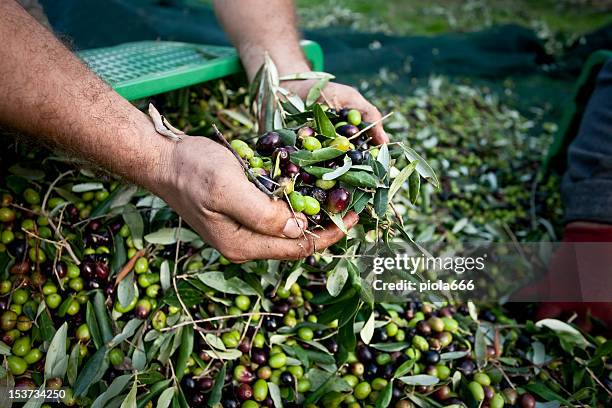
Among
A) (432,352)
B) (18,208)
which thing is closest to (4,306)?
(18,208)

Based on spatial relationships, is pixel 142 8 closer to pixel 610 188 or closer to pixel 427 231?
pixel 427 231

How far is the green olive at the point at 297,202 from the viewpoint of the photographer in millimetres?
1419

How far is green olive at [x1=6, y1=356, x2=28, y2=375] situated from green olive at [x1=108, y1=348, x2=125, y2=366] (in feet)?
0.88

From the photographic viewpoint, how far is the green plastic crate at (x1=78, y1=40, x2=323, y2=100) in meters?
2.07

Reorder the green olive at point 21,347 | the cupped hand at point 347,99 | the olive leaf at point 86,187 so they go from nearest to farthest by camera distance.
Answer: the green olive at point 21,347
the cupped hand at point 347,99
the olive leaf at point 86,187

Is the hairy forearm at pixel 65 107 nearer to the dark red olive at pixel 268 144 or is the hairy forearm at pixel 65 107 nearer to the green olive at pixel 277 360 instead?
the dark red olive at pixel 268 144

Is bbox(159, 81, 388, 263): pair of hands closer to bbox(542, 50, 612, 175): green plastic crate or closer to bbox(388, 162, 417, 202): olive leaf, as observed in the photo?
bbox(388, 162, 417, 202): olive leaf

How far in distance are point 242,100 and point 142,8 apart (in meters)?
1.87

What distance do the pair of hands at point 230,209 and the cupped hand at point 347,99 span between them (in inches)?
15.0

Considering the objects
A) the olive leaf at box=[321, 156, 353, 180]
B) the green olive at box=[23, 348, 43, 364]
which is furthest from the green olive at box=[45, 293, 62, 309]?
the olive leaf at box=[321, 156, 353, 180]

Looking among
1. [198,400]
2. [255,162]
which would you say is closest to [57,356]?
[198,400]

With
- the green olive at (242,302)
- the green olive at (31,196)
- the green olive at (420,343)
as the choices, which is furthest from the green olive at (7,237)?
the green olive at (420,343)

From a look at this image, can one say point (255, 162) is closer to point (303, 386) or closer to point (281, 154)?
point (281, 154)

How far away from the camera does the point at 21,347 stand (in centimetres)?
170
